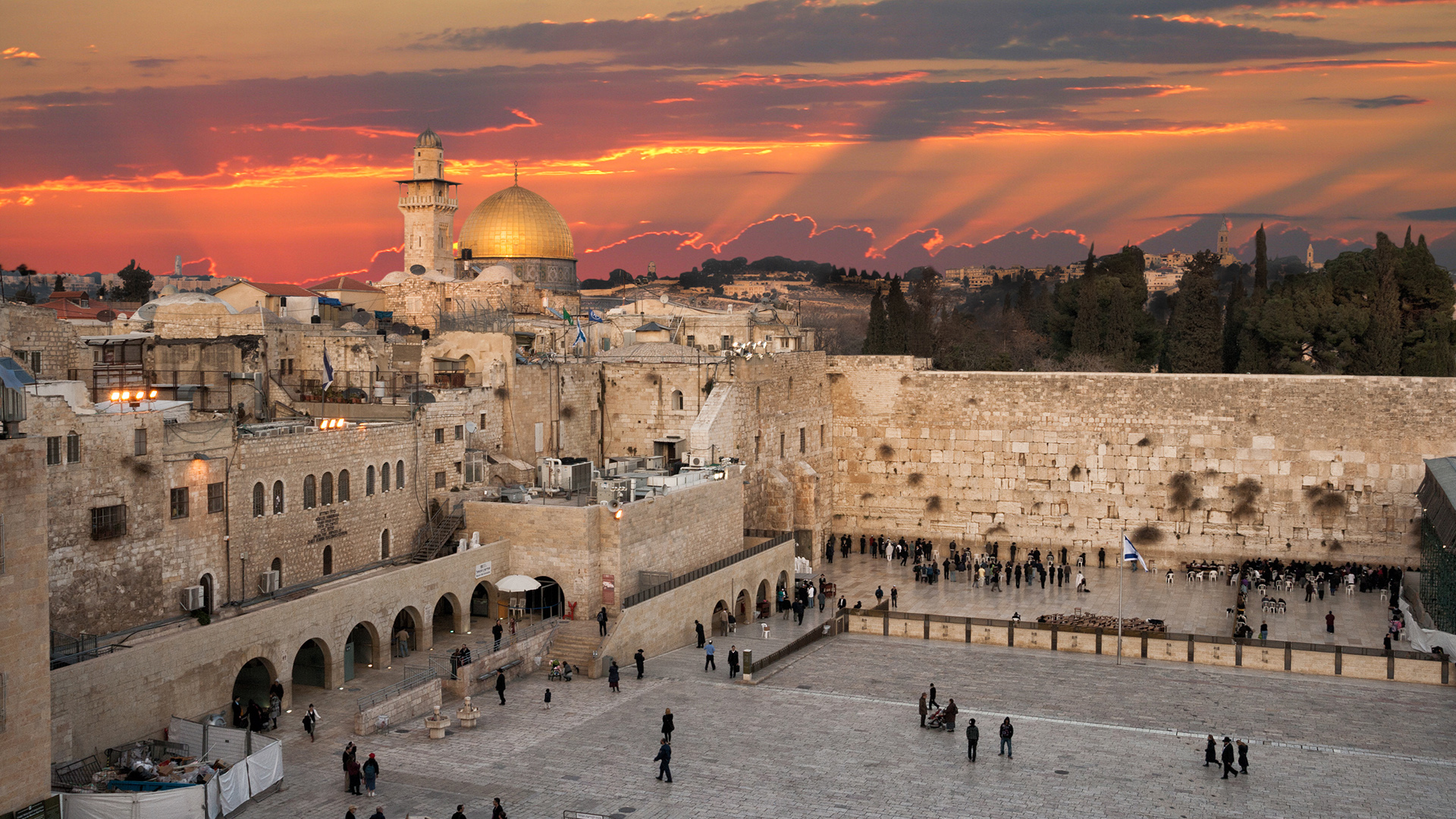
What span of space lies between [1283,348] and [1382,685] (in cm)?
1848

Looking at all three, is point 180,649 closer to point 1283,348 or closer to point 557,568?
point 557,568

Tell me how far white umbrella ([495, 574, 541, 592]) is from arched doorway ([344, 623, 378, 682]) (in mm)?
2769

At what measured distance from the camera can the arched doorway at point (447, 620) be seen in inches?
895

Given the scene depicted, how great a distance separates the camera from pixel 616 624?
74.2 feet

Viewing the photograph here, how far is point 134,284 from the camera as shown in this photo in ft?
174

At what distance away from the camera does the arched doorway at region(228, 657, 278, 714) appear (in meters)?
18.9

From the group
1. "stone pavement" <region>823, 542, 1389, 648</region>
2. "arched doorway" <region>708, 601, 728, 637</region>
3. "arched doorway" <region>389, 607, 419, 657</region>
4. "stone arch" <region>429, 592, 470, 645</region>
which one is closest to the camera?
"arched doorway" <region>389, 607, 419, 657</region>

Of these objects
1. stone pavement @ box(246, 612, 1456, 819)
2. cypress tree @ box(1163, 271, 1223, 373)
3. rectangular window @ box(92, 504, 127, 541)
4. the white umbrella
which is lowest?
stone pavement @ box(246, 612, 1456, 819)

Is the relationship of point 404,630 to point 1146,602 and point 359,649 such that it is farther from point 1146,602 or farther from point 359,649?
point 1146,602

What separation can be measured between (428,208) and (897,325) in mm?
18149

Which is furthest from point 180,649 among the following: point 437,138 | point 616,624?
point 437,138

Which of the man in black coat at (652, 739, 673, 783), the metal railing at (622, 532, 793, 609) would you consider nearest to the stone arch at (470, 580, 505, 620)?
the metal railing at (622, 532, 793, 609)

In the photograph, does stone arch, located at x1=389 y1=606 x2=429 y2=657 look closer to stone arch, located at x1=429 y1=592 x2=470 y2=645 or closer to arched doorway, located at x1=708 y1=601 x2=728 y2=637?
stone arch, located at x1=429 y1=592 x2=470 y2=645

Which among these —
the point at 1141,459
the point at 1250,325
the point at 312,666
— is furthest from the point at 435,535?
the point at 1250,325
